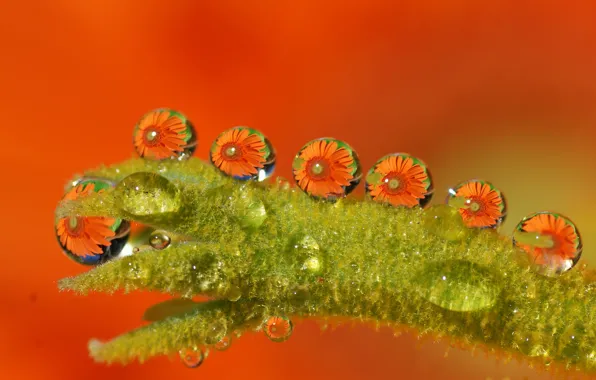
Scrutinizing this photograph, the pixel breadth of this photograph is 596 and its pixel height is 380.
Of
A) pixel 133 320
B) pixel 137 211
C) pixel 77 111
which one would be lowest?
pixel 133 320

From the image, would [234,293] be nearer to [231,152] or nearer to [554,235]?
[231,152]

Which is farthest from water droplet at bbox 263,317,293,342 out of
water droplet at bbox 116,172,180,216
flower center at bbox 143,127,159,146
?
flower center at bbox 143,127,159,146

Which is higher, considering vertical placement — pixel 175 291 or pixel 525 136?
pixel 525 136

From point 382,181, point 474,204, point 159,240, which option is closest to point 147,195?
point 159,240

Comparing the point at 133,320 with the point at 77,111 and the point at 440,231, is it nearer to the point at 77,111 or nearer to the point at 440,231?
the point at 77,111

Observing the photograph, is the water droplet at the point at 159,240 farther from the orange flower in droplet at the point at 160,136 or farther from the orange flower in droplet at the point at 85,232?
the orange flower in droplet at the point at 160,136

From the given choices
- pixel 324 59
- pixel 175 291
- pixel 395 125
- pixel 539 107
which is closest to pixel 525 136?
pixel 539 107

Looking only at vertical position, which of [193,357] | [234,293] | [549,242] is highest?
[549,242]
